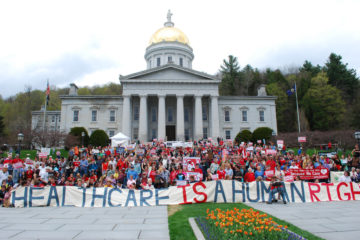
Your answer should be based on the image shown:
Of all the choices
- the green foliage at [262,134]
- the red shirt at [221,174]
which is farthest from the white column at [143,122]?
the red shirt at [221,174]

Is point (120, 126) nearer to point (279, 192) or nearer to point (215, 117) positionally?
point (215, 117)

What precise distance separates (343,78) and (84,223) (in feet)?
212

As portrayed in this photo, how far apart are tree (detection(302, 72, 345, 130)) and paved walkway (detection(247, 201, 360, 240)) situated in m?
42.7

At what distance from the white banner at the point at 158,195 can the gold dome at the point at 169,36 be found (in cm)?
4535

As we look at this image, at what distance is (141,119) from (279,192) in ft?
97.5

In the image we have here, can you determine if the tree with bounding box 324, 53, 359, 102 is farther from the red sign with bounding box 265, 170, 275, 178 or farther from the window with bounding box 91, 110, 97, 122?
the red sign with bounding box 265, 170, 275, 178

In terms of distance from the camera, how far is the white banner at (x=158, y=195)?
10.8 metres

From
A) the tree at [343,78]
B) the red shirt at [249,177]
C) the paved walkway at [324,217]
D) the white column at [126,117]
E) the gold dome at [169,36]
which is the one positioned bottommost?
the paved walkway at [324,217]

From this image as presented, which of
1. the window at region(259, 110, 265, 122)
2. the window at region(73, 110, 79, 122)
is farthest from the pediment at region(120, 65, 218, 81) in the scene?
the window at region(73, 110, 79, 122)

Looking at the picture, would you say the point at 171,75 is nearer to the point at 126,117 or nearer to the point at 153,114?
the point at 153,114

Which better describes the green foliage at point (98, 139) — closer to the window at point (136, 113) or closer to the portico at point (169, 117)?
the portico at point (169, 117)

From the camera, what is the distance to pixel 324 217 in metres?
8.17

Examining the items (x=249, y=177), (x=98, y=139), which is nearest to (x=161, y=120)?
(x=98, y=139)

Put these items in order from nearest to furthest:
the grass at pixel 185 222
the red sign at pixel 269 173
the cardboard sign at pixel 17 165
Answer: the grass at pixel 185 222 → the red sign at pixel 269 173 → the cardboard sign at pixel 17 165
